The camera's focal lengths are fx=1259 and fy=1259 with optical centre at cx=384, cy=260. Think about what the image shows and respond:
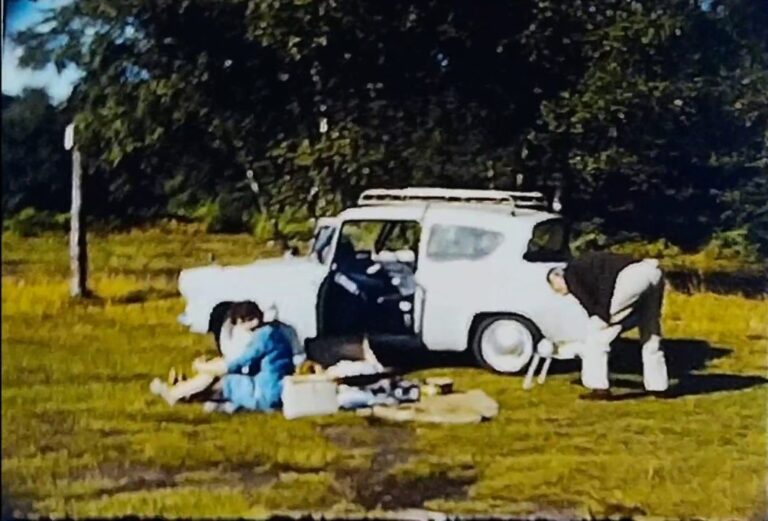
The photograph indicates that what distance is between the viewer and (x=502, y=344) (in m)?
2.00

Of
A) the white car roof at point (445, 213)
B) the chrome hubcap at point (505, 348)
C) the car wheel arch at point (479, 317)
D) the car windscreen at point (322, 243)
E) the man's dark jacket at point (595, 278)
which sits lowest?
the chrome hubcap at point (505, 348)

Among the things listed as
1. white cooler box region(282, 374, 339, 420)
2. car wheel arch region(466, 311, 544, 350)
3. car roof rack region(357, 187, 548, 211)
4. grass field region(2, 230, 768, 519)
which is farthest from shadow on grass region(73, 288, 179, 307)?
car wheel arch region(466, 311, 544, 350)

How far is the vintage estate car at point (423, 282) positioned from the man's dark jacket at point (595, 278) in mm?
29

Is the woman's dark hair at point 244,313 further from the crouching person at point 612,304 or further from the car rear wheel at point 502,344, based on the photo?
the crouching person at point 612,304

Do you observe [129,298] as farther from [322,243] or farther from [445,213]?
[445,213]

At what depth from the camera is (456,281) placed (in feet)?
6.57

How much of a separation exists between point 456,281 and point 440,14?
16.9 inches

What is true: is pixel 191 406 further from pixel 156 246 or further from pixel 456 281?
pixel 456 281

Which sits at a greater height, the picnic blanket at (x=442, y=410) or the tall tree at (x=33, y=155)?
the tall tree at (x=33, y=155)

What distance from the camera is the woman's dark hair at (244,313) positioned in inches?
78.3

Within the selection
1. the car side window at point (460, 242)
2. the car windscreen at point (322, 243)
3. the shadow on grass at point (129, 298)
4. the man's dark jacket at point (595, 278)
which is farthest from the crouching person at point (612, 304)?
the shadow on grass at point (129, 298)

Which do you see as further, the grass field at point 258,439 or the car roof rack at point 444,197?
the car roof rack at point 444,197

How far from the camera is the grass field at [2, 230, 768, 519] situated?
1.91m

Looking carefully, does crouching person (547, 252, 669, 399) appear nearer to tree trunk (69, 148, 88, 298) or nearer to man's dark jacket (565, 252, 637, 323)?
man's dark jacket (565, 252, 637, 323)
